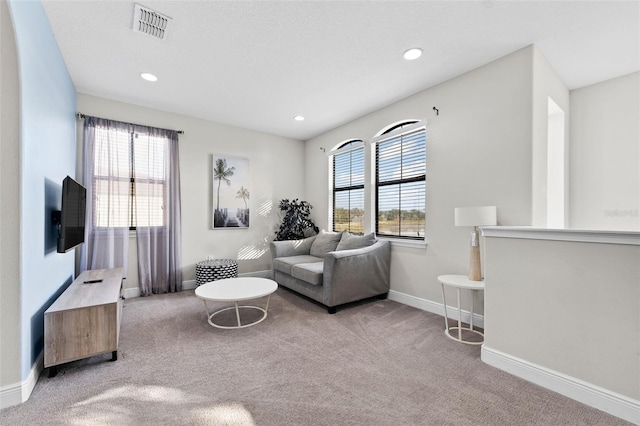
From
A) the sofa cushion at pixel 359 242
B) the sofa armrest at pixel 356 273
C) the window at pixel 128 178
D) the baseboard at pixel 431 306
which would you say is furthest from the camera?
the sofa cushion at pixel 359 242

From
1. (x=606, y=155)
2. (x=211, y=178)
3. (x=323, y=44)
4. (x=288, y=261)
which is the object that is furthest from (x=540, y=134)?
(x=211, y=178)

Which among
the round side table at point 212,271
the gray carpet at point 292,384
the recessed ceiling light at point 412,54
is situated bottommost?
the gray carpet at point 292,384

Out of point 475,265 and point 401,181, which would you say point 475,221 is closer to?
point 475,265

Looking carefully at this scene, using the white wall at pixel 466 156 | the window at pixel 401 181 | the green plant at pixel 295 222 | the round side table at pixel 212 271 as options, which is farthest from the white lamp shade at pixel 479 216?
the round side table at pixel 212 271

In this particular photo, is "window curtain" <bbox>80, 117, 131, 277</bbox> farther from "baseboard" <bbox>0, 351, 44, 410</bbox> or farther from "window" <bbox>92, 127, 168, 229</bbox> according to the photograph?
"baseboard" <bbox>0, 351, 44, 410</bbox>

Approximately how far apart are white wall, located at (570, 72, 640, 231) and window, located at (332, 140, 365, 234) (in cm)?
260

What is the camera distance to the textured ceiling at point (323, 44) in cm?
203

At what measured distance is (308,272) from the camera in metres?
3.36

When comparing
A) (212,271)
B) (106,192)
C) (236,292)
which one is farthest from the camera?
(212,271)

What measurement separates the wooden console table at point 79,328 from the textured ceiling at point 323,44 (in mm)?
2243

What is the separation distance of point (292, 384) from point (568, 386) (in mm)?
1795

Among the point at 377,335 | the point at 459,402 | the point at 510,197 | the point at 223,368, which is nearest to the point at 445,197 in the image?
the point at 510,197

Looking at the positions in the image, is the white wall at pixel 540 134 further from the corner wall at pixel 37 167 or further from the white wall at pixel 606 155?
the corner wall at pixel 37 167

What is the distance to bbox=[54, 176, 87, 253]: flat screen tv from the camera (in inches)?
85.8
